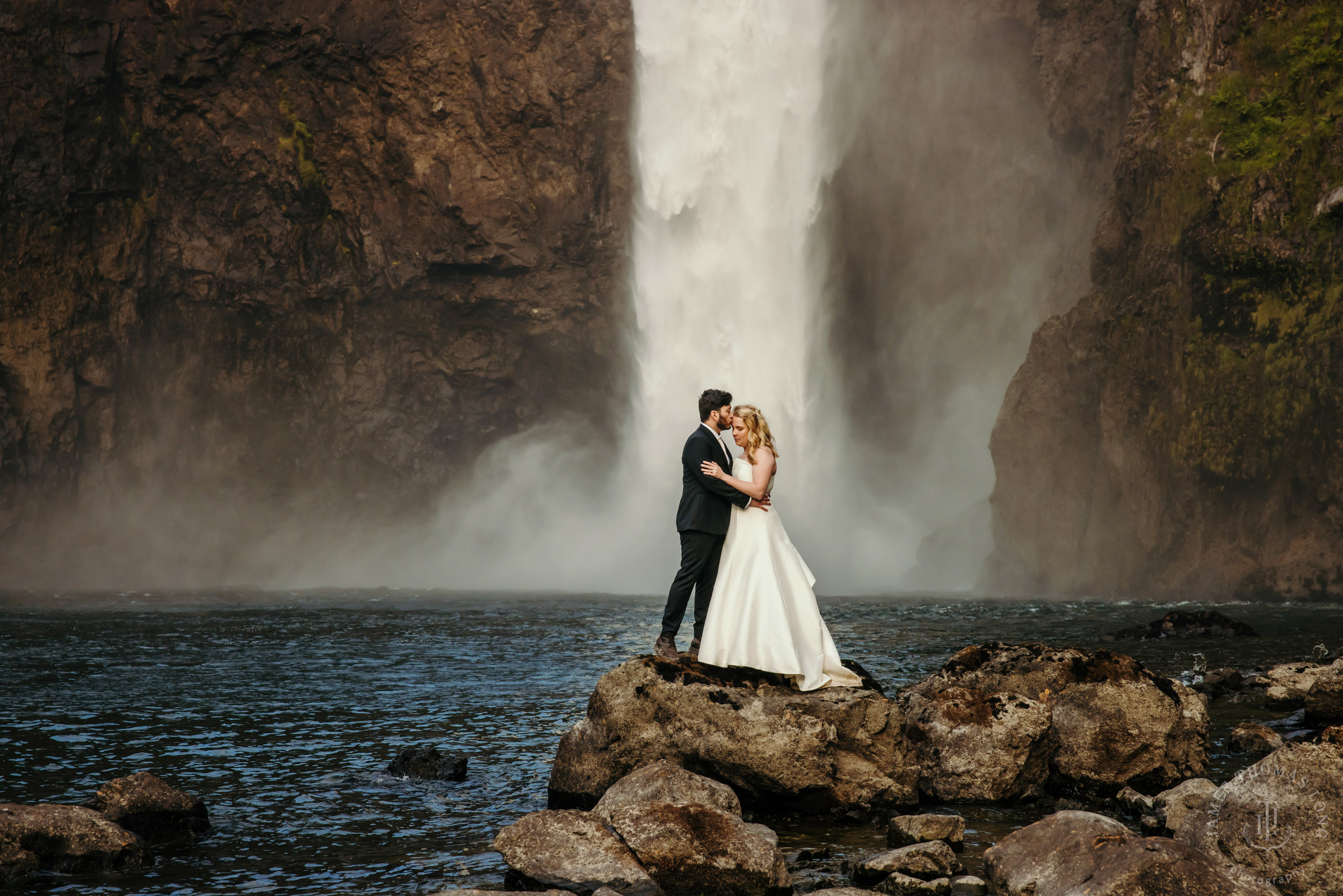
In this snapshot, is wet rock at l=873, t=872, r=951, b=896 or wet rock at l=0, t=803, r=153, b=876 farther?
wet rock at l=0, t=803, r=153, b=876

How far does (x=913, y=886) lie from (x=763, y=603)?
126 inches

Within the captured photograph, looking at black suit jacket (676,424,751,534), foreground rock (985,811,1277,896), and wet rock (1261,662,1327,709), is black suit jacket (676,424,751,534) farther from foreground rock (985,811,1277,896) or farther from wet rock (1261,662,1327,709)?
wet rock (1261,662,1327,709)

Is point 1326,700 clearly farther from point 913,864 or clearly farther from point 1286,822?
point 913,864

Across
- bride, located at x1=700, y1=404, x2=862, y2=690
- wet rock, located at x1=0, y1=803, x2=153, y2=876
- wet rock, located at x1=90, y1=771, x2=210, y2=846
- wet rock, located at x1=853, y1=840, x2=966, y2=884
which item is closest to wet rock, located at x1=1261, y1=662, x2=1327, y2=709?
bride, located at x1=700, y1=404, x2=862, y2=690

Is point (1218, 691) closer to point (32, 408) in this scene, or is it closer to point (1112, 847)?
point (1112, 847)

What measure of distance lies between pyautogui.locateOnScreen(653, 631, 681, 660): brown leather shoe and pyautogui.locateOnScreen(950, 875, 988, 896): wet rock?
11.8 ft

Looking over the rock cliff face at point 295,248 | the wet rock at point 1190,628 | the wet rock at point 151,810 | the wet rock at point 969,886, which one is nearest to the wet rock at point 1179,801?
the wet rock at point 969,886

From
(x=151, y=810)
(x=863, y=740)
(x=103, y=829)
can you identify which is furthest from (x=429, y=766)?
(x=863, y=740)

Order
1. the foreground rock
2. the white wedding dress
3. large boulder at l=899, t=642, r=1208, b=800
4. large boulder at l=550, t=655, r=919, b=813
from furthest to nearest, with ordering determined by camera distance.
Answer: the white wedding dress
large boulder at l=899, t=642, r=1208, b=800
large boulder at l=550, t=655, r=919, b=813
the foreground rock

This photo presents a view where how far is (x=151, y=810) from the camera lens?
8.27 m

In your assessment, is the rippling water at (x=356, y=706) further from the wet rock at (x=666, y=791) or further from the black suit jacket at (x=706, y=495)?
the black suit jacket at (x=706, y=495)

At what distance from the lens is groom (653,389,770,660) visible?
10039mm

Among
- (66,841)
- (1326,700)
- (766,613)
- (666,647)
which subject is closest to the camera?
(66,841)

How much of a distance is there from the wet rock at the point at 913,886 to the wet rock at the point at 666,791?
1.36m
